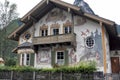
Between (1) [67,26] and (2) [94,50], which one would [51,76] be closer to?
(2) [94,50]

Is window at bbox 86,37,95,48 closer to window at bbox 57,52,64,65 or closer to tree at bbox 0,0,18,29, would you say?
window at bbox 57,52,64,65

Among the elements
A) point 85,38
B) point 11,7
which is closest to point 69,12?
point 85,38

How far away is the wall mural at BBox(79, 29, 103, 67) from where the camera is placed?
1940 cm

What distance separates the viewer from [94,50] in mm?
19875

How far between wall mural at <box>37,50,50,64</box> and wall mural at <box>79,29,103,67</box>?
4.28 meters

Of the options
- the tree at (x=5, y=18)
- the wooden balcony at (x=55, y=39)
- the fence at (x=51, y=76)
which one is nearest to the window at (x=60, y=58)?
the wooden balcony at (x=55, y=39)

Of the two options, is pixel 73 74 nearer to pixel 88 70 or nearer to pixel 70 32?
pixel 88 70

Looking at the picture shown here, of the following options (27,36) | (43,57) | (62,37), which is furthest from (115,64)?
(27,36)

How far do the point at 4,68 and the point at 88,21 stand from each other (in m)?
10.2

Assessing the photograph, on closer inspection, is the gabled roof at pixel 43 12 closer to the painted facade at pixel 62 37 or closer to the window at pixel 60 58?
the painted facade at pixel 62 37

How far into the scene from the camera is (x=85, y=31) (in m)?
20.8

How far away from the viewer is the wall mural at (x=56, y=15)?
2245cm

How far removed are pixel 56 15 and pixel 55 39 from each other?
11.4ft

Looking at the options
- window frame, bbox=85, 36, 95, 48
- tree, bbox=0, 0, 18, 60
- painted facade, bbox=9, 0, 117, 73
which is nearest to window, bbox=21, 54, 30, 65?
painted facade, bbox=9, 0, 117, 73
